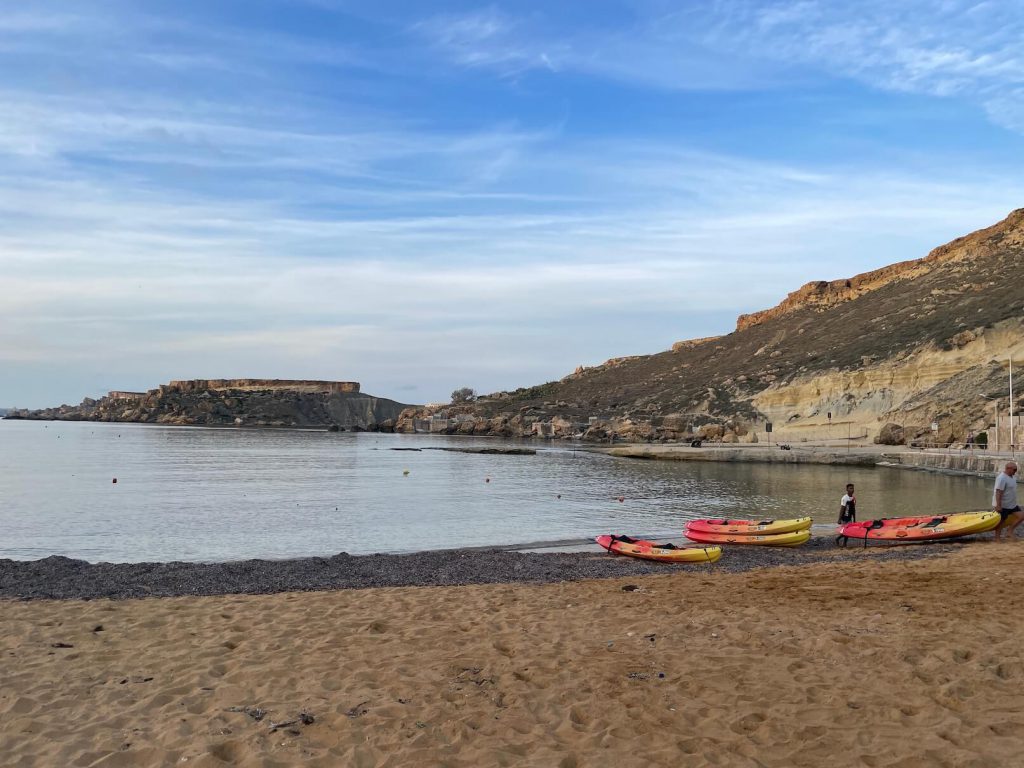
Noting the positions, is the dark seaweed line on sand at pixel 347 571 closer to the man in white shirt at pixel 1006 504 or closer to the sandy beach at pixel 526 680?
the man in white shirt at pixel 1006 504

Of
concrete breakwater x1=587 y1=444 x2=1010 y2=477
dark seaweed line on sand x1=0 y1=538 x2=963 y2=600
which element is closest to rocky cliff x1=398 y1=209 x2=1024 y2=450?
concrete breakwater x1=587 y1=444 x2=1010 y2=477

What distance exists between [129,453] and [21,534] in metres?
41.4

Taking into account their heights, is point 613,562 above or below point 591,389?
below

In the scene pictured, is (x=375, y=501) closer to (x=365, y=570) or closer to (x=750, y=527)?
(x=750, y=527)

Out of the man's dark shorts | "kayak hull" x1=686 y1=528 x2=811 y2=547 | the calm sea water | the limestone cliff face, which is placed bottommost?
the calm sea water

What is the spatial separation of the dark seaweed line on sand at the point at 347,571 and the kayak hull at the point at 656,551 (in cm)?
21

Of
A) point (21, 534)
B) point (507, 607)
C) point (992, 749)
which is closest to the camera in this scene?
point (992, 749)

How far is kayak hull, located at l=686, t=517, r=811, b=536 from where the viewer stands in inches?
667

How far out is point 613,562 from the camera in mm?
14578

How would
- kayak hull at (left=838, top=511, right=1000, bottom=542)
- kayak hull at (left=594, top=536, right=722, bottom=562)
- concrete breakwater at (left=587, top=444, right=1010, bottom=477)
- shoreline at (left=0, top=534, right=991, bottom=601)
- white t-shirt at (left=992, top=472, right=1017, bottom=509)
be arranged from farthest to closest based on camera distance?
concrete breakwater at (left=587, top=444, right=1010, bottom=477) < kayak hull at (left=838, top=511, right=1000, bottom=542) < white t-shirt at (left=992, top=472, right=1017, bottom=509) < kayak hull at (left=594, top=536, right=722, bottom=562) < shoreline at (left=0, top=534, right=991, bottom=601)

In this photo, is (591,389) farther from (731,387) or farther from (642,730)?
(642,730)

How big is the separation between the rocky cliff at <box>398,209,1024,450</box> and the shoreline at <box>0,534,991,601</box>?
40.0 m

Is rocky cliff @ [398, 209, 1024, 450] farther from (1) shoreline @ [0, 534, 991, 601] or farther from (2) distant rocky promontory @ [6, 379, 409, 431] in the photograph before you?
(2) distant rocky promontory @ [6, 379, 409, 431]

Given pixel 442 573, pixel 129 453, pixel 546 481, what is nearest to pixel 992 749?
pixel 442 573
